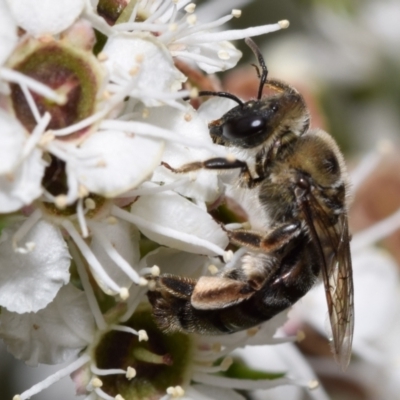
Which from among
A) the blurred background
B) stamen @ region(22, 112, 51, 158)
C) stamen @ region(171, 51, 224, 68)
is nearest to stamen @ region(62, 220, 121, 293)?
stamen @ region(22, 112, 51, 158)

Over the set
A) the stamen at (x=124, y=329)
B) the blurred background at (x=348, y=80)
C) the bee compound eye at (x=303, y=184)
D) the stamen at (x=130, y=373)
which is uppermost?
the bee compound eye at (x=303, y=184)

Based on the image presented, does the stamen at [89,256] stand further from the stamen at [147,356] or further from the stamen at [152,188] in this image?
the stamen at [147,356]

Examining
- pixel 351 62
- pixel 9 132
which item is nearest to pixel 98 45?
pixel 9 132

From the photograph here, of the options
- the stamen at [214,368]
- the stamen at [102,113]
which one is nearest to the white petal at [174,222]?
the stamen at [102,113]

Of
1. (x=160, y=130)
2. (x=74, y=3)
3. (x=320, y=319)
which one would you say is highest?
(x=74, y=3)

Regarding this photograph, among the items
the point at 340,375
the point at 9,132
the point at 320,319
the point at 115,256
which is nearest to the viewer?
the point at 9,132

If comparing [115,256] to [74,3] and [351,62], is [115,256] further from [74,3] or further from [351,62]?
[351,62]

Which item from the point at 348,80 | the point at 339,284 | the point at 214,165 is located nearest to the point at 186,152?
the point at 214,165

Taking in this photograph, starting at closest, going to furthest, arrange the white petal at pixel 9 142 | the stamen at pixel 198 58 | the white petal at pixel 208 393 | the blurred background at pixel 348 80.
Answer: the white petal at pixel 9 142
the stamen at pixel 198 58
the white petal at pixel 208 393
the blurred background at pixel 348 80
